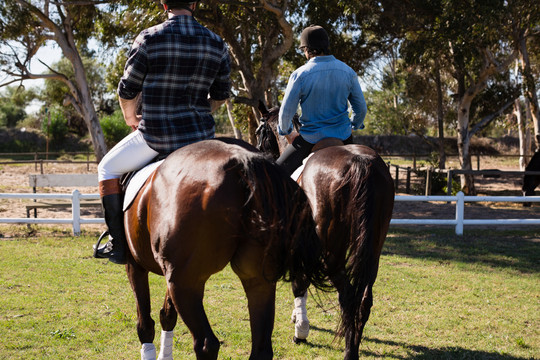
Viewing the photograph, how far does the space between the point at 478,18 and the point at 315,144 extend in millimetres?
12343

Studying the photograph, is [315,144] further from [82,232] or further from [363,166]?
[82,232]

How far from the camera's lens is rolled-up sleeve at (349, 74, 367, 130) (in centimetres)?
Result: 459

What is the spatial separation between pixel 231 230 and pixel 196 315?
0.51 meters

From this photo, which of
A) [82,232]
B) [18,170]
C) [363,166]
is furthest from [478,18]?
[18,170]

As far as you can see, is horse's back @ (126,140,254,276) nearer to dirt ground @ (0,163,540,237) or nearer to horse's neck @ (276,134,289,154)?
horse's neck @ (276,134,289,154)

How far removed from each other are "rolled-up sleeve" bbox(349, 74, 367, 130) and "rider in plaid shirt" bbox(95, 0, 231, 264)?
149cm

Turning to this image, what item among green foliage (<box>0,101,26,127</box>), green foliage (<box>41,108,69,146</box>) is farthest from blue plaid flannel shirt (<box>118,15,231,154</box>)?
green foliage (<box>0,101,26,127</box>)

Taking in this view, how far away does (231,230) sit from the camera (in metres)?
2.64

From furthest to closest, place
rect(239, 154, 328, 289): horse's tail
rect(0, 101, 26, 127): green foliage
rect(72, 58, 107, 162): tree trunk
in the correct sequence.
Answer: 1. rect(0, 101, 26, 127): green foliage
2. rect(72, 58, 107, 162): tree trunk
3. rect(239, 154, 328, 289): horse's tail

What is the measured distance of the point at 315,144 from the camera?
458 centimetres

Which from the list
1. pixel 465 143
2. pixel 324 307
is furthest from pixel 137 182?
pixel 465 143

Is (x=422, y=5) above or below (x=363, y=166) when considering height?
above

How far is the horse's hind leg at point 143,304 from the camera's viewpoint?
12.1 ft

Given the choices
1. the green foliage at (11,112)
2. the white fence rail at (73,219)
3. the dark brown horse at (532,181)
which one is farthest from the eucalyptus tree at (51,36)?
the green foliage at (11,112)
